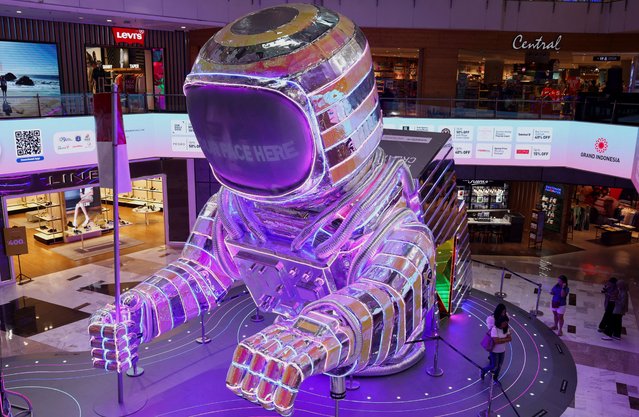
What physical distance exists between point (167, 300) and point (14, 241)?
9021 mm

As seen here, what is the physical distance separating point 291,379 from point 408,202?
6.59 ft

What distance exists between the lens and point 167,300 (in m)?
4.19

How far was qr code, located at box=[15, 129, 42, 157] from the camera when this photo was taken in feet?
33.3

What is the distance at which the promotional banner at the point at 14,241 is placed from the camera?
11516 millimetres

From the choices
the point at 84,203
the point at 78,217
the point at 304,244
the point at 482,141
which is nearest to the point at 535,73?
the point at 482,141

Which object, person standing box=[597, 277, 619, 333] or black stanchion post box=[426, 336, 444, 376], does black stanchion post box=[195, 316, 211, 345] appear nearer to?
black stanchion post box=[426, 336, 444, 376]

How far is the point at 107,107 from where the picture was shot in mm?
5375

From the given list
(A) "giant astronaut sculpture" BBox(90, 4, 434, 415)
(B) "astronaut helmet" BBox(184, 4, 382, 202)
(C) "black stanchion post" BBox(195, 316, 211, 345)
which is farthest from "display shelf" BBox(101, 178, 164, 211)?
(B) "astronaut helmet" BBox(184, 4, 382, 202)

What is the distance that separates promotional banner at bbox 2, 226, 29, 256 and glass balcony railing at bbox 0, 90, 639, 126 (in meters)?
2.75

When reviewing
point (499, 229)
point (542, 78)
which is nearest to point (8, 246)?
point (499, 229)

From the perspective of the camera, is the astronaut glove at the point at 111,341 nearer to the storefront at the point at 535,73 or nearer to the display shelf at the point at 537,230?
the storefront at the point at 535,73

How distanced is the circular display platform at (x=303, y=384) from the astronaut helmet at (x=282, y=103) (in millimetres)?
2212

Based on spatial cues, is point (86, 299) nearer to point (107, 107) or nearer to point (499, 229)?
point (107, 107)

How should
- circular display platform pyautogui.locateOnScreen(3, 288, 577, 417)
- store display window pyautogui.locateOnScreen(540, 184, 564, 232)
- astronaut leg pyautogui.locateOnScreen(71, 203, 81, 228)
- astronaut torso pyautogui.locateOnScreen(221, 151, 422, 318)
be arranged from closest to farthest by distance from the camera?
astronaut torso pyautogui.locateOnScreen(221, 151, 422, 318), circular display platform pyautogui.locateOnScreen(3, 288, 577, 417), astronaut leg pyautogui.locateOnScreen(71, 203, 81, 228), store display window pyautogui.locateOnScreen(540, 184, 564, 232)
